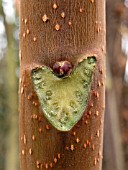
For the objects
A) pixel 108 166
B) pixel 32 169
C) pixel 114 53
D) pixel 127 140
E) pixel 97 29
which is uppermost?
pixel 97 29

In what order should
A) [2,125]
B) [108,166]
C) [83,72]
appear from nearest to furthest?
[83,72] → [108,166] → [2,125]

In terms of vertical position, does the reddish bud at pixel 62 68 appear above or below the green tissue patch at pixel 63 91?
above

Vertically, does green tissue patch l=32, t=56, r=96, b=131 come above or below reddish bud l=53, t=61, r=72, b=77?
below

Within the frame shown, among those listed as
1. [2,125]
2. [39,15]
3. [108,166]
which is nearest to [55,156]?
[39,15]

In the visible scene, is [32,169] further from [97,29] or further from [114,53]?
[114,53]
